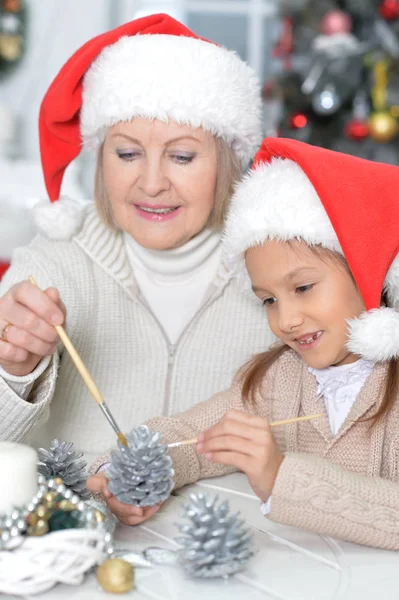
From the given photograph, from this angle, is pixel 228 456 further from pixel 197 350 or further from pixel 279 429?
pixel 197 350

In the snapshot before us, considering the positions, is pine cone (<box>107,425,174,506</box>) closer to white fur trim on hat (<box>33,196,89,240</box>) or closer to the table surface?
the table surface

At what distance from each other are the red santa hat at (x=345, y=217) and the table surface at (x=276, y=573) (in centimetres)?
29

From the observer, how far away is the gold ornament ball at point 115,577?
32.9 inches

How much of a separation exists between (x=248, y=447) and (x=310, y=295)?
0.93 ft

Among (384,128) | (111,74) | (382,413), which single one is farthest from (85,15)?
(382,413)

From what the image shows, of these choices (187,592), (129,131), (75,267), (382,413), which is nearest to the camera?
(187,592)

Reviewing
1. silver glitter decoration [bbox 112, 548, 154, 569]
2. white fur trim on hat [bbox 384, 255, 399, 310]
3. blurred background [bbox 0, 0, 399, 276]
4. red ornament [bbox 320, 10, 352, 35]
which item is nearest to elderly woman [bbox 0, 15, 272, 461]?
white fur trim on hat [bbox 384, 255, 399, 310]

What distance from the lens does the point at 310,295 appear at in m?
1.21

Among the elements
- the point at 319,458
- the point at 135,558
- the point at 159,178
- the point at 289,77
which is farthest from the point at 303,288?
the point at 289,77

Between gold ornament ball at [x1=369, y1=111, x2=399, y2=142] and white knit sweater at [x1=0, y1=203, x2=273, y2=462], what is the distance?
1.65 metres

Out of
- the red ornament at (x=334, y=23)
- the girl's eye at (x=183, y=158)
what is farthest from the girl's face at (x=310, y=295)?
the red ornament at (x=334, y=23)

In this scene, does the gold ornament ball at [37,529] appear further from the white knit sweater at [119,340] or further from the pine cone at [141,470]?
the white knit sweater at [119,340]

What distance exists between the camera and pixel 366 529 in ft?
3.33

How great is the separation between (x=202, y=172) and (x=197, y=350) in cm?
35
